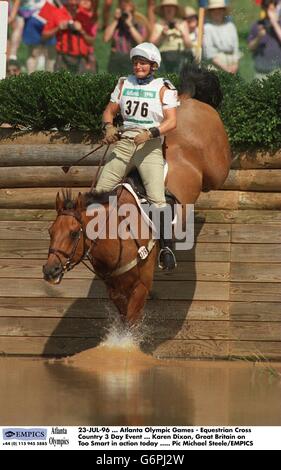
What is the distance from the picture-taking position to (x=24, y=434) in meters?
6.69

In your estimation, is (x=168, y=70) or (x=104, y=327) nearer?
(x=104, y=327)

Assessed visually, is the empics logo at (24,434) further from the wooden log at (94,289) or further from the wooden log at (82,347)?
the wooden log at (94,289)

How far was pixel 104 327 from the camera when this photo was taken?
10.4 metres

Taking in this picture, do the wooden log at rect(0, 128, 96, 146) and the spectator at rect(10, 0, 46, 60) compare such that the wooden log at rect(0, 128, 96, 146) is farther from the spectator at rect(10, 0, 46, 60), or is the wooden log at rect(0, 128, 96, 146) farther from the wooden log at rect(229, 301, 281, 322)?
the spectator at rect(10, 0, 46, 60)

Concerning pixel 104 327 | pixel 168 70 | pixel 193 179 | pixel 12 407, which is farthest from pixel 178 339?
pixel 168 70

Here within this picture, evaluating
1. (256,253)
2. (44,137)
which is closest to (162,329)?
(256,253)

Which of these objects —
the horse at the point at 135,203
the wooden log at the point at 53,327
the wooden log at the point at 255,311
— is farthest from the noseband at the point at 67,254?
the wooden log at the point at 255,311

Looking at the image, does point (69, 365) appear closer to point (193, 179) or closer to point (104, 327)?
point (104, 327)

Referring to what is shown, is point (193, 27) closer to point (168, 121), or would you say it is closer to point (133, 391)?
point (168, 121)

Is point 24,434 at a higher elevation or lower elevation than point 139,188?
lower

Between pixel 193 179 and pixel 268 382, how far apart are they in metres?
2.23

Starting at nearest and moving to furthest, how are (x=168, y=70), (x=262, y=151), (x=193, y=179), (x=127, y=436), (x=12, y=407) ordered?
(x=127, y=436), (x=12, y=407), (x=193, y=179), (x=262, y=151), (x=168, y=70)

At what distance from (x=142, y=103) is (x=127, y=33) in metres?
5.03

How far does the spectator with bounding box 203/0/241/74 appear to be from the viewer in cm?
1413
